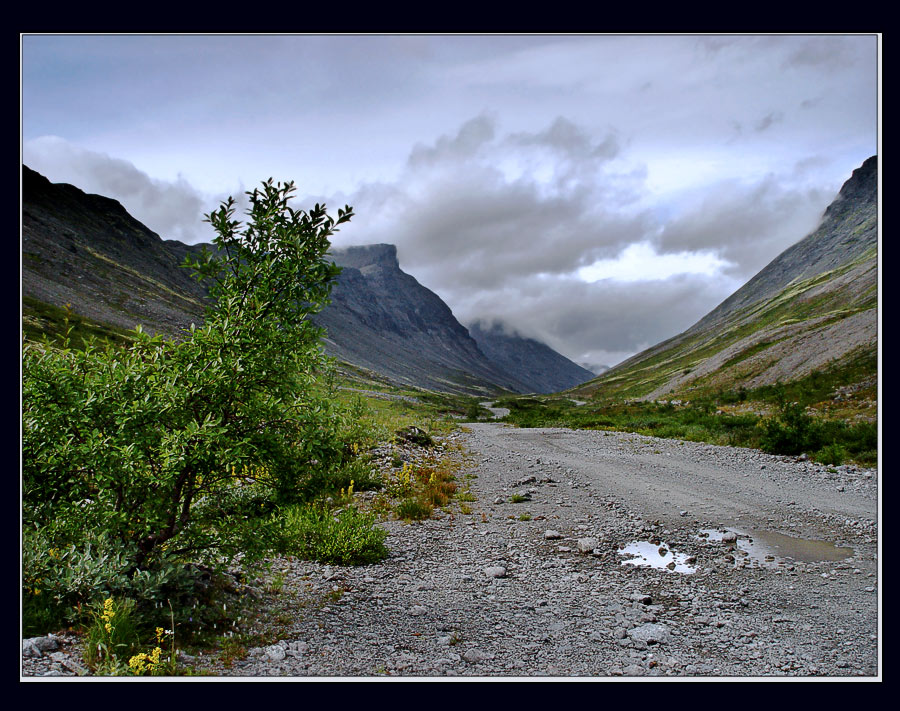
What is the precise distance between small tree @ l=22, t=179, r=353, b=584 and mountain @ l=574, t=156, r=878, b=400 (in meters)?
7.32

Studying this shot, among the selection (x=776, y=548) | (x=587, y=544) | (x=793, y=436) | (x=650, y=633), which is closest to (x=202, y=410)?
(x=650, y=633)

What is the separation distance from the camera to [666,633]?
6.05 m

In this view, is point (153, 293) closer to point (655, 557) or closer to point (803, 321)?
point (655, 557)

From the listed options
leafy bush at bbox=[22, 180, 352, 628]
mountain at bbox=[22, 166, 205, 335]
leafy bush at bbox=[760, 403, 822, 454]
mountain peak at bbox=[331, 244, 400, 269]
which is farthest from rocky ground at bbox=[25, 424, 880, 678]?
mountain at bbox=[22, 166, 205, 335]

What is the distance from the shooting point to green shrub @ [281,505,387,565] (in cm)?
823

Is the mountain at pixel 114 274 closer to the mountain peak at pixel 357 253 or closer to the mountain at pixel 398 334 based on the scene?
the mountain at pixel 398 334

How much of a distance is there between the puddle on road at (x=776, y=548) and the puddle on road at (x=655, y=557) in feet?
4.04

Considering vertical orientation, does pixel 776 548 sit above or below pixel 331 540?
below

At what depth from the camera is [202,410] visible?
5.28 metres

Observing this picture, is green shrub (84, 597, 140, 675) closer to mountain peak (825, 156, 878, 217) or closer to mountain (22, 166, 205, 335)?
mountain peak (825, 156, 878, 217)

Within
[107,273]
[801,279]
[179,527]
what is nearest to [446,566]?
[179,527]

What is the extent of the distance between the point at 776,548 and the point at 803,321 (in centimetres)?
7379

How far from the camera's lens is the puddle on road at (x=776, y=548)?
8719 mm
